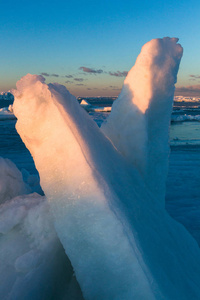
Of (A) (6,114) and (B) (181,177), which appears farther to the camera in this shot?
(A) (6,114)

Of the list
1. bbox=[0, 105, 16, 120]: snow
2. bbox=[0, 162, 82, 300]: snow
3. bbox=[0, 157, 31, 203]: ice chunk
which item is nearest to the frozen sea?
bbox=[0, 162, 82, 300]: snow

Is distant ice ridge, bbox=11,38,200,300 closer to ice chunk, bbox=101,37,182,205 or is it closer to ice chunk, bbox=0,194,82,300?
ice chunk, bbox=0,194,82,300

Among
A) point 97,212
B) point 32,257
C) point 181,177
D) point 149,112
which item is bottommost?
point 181,177

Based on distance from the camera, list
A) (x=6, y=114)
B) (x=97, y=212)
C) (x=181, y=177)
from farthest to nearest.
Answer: (x=6, y=114) < (x=181, y=177) < (x=97, y=212)

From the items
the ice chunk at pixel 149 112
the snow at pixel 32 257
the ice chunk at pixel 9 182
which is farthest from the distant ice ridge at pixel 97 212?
the ice chunk at pixel 9 182

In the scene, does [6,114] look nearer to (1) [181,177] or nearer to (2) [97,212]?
(1) [181,177]

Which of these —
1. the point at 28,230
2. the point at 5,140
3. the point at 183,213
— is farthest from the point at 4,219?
the point at 5,140

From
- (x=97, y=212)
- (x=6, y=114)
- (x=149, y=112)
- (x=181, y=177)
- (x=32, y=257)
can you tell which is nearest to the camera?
(x=97, y=212)

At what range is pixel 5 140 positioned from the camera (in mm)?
11438

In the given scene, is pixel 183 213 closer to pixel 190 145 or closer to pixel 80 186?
pixel 80 186

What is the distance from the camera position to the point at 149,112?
2547 mm

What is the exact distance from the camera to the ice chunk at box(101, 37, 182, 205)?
8.11 ft

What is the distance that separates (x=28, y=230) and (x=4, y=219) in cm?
19

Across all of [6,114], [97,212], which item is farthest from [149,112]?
[6,114]
